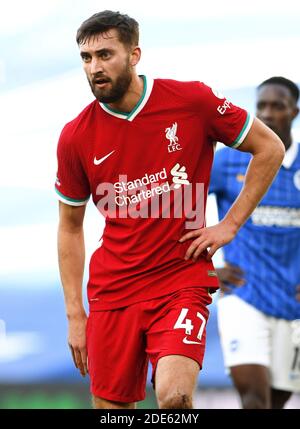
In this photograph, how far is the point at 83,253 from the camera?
6.34 m

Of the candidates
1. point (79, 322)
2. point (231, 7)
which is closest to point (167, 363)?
point (79, 322)

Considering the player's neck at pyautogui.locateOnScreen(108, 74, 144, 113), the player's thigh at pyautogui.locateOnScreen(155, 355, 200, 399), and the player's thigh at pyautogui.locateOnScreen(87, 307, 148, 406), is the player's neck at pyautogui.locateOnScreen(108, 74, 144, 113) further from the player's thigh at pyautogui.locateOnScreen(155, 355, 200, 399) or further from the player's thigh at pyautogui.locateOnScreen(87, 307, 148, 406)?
the player's thigh at pyautogui.locateOnScreen(155, 355, 200, 399)

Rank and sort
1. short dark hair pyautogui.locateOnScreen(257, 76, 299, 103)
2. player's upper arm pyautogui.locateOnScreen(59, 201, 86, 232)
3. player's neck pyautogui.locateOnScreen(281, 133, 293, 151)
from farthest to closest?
short dark hair pyautogui.locateOnScreen(257, 76, 299, 103) → player's neck pyautogui.locateOnScreen(281, 133, 293, 151) → player's upper arm pyautogui.locateOnScreen(59, 201, 86, 232)

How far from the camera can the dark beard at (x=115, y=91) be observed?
5930 mm

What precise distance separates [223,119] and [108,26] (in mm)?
725

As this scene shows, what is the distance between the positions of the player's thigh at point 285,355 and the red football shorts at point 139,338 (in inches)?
94.5

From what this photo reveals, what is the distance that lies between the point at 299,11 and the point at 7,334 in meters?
3.27

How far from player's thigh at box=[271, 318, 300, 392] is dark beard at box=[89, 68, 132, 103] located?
2842mm

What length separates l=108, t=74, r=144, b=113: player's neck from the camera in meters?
6.05

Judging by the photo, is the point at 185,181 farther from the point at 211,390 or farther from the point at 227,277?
the point at 211,390

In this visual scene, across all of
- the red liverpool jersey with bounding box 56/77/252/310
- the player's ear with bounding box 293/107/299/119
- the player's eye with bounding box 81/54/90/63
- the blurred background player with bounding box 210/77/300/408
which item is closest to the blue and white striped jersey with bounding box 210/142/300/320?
the blurred background player with bounding box 210/77/300/408

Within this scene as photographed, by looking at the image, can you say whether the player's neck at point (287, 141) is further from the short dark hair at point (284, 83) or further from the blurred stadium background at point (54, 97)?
the blurred stadium background at point (54, 97)

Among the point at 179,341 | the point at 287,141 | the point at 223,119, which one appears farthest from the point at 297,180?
the point at 179,341

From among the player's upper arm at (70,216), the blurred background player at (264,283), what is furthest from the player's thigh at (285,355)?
the player's upper arm at (70,216)
